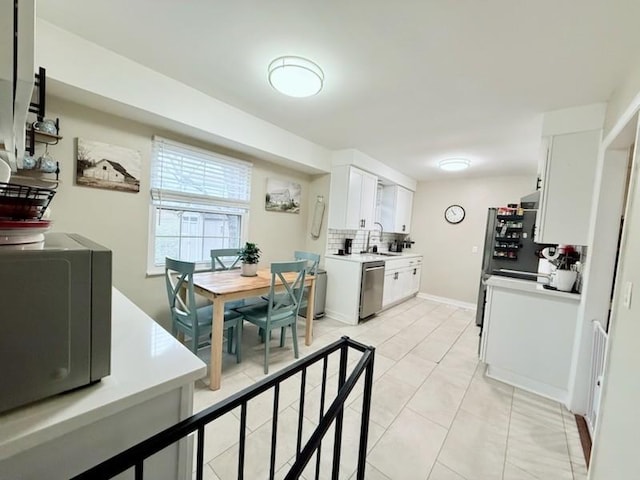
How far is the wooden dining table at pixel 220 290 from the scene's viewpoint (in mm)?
2112

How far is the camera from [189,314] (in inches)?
87.4

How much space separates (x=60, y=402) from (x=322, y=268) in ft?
11.6

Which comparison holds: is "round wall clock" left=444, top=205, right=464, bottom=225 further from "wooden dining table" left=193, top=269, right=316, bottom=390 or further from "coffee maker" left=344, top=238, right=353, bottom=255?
"wooden dining table" left=193, top=269, right=316, bottom=390

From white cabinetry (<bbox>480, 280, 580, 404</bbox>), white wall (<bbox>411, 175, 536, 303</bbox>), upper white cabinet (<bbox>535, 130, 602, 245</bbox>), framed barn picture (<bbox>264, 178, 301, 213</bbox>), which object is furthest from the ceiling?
white wall (<bbox>411, 175, 536, 303</bbox>)

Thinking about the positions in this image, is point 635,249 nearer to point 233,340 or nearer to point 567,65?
point 567,65

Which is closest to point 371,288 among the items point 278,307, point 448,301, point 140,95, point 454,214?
point 278,307

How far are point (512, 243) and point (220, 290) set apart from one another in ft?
11.7

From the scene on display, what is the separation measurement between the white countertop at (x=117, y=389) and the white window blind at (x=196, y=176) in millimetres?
1998

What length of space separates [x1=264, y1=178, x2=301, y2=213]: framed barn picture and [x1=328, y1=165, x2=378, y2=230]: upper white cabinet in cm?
54

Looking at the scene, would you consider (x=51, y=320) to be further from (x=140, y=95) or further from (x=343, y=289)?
(x=343, y=289)

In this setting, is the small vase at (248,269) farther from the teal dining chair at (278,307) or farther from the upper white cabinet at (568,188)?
the upper white cabinet at (568,188)

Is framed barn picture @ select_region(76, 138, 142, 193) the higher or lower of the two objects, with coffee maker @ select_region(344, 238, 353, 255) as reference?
higher

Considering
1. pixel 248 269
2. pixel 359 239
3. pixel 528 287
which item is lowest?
pixel 248 269

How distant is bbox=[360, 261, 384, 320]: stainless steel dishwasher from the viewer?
370 cm
